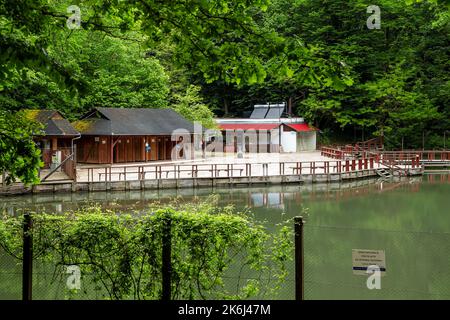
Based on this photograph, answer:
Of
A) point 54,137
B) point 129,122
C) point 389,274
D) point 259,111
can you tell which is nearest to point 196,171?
point 54,137

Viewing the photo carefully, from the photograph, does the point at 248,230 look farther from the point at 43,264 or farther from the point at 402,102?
the point at 402,102

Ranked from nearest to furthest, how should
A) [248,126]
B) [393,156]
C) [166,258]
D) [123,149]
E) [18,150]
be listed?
[18,150]
[166,258]
[123,149]
[393,156]
[248,126]

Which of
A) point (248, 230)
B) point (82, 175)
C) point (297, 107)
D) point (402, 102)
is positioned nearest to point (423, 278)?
point (248, 230)

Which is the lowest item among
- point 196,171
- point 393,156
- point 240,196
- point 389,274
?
point 389,274

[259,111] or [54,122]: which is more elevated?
[259,111]

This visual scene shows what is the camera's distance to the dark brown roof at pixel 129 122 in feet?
111

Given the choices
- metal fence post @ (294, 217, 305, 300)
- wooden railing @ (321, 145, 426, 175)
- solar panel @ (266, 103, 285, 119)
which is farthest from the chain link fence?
solar panel @ (266, 103, 285, 119)

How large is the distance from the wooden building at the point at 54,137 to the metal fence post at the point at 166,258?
22.4 metres

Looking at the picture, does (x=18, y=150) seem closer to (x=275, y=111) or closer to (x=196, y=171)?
(x=196, y=171)

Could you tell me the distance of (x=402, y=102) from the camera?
42500mm

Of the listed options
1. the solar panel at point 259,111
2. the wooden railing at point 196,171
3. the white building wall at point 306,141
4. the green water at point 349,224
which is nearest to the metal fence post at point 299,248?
the green water at point 349,224

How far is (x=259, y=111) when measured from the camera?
2055 inches

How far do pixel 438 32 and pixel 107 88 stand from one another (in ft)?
87.0

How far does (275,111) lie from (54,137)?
26.8m
